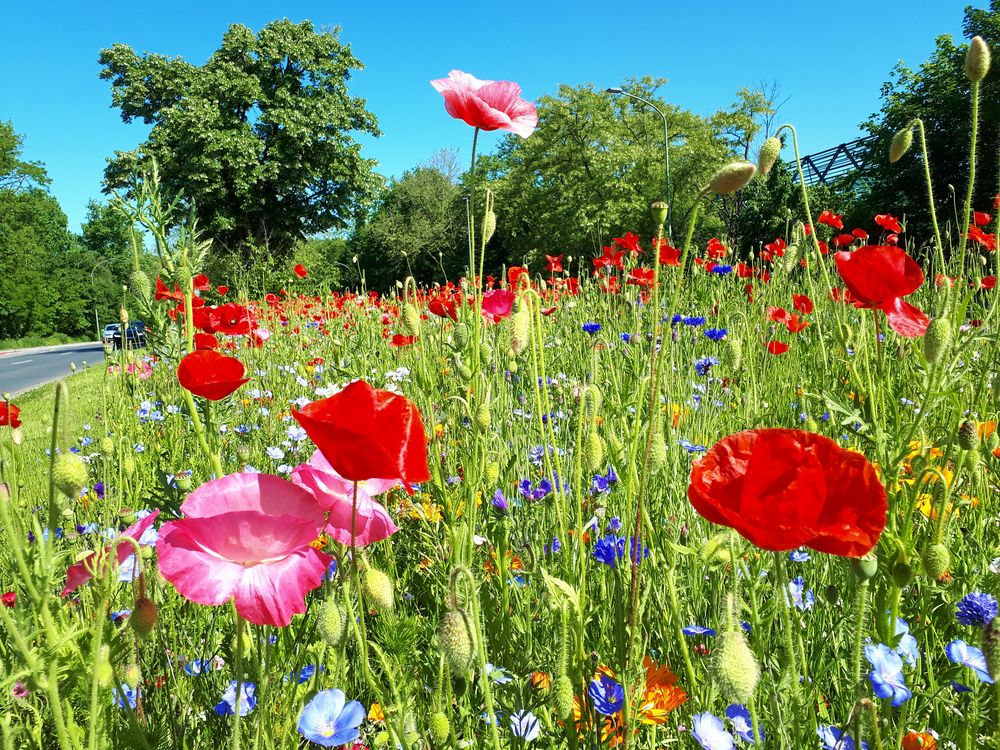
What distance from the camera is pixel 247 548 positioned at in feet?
2.23

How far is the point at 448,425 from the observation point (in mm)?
2053

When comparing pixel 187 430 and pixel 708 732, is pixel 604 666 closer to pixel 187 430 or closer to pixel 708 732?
pixel 708 732

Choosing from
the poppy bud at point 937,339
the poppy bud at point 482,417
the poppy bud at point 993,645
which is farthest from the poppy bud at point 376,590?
the poppy bud at point 937,339

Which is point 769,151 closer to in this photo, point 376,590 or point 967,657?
point 967,657

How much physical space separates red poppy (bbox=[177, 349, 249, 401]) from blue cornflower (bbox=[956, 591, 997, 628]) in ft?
4.33

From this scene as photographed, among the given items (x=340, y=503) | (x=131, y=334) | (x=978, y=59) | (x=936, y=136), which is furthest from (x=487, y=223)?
(x=936, y=136)

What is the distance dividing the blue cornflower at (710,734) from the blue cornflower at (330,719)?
503 millimetres

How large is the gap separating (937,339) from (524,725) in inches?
39.3

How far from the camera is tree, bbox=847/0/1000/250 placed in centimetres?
1189

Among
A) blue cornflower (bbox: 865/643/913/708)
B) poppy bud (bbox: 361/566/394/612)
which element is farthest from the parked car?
blue cornflower (bbox: 865/643/913/708)

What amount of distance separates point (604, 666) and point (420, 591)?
0.71 m

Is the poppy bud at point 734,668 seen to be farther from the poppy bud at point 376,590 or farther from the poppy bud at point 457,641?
the poppy bud at point 376,590

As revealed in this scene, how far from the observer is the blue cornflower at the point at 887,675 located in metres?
0.85

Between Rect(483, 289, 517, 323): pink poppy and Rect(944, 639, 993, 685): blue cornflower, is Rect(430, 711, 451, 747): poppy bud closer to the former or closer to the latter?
Rect(944, 639, 993, 685): blue cornflower
